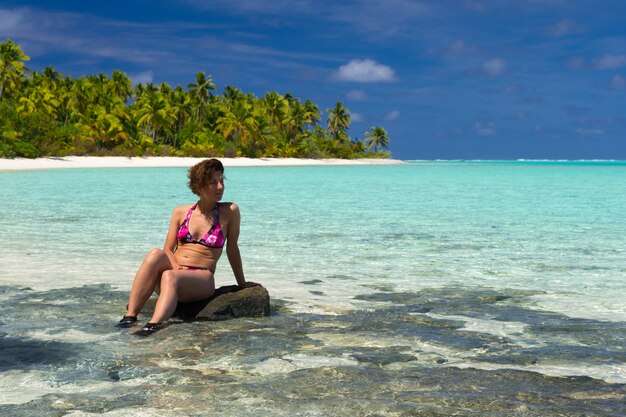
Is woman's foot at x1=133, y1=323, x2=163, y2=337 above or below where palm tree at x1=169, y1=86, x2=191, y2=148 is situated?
below

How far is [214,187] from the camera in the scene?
20.2ft

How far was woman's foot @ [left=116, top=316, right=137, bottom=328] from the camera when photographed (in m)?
6.10

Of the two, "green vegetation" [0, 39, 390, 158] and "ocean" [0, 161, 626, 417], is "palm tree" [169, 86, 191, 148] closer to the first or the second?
"green vegetation" [0, 39, 390, 158]

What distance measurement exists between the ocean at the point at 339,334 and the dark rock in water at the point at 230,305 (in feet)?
0.45

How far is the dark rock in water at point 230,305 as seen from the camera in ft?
20.8

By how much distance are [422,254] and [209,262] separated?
601 cm

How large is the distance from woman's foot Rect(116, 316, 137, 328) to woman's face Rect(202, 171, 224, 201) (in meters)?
1.26

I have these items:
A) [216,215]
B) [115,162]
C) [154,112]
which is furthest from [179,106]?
[216,215]

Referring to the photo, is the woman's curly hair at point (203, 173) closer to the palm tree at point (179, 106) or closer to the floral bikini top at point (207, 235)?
the floral bikini top at point (207, 235)

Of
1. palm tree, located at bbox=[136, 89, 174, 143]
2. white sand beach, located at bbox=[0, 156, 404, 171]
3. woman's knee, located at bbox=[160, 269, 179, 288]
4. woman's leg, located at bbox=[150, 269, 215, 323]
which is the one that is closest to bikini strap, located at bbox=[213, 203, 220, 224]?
woman's leg, located at bbox=[150, 269, 215, 323]

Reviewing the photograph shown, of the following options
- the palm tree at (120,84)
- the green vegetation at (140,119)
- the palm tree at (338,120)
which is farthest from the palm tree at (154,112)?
the palm tree at (338,120)

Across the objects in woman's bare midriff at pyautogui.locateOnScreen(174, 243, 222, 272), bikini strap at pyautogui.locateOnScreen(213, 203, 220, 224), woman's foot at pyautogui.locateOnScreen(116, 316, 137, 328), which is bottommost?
woman's foot at pyautogui.locateOnScreen(116, 316, 137, 328)

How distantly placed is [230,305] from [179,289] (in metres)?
0.50

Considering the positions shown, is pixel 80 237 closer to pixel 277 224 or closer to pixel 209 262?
pixel 277 224
